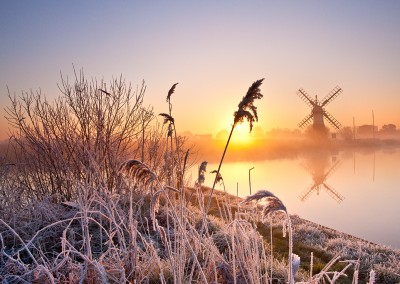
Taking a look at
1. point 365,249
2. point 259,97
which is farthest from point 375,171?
point 259,97

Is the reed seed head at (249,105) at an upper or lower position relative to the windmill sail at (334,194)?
upper

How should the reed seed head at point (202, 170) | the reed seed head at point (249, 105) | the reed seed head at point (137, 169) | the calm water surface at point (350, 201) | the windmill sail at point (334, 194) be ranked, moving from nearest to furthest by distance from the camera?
the reed seed head at point (137, 169)
the reed seed head at point (249, 105)
the reed seed head at point (202, 170)
the calm water surface at point (350, 201)
the windmill sail at point (334, 194)

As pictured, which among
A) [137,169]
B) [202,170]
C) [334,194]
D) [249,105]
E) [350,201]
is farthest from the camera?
[334,194]

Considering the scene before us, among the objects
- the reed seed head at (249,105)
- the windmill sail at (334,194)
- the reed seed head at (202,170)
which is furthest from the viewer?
the windmill sail at (334,194)

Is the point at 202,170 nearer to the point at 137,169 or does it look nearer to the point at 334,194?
the point at 137,169

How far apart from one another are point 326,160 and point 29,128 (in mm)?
50769

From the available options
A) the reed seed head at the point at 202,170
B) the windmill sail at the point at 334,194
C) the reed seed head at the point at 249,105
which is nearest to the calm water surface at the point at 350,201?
the windmill sail at the point at 334,194

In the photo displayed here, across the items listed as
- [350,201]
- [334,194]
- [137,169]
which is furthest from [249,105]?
[334,194]

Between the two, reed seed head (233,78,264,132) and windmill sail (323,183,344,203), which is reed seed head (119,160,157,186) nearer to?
reed seed head (233,78,264,132)

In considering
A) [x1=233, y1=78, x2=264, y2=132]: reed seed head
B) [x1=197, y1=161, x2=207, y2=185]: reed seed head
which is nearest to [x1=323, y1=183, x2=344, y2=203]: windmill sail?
[x1=197, y1=161, x2=207, y2=185]: reed seed head

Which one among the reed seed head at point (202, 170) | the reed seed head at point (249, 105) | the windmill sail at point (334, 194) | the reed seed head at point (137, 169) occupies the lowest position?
the windmill sail at point (334, 194)

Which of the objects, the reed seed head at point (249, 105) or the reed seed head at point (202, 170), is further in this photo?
the reed seed head at point (202, 170)

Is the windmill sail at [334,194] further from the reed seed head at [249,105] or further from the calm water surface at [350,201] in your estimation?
the reed seed head at [249,105]

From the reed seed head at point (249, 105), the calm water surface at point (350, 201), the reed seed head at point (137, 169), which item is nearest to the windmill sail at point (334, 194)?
the calm water surface at point (350, 201)
